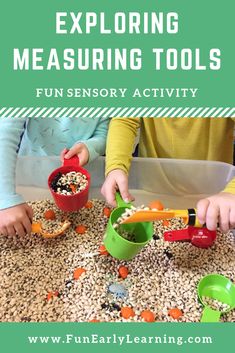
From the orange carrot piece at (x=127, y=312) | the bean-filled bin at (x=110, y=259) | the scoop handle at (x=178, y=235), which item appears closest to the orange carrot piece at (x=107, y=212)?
the bean-filled bin at (x=110, y=259)

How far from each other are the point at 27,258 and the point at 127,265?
0.93ft

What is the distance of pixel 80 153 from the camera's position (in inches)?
42.6

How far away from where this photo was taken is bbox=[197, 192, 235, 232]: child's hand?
827 mm

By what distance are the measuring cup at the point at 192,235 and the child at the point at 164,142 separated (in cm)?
14

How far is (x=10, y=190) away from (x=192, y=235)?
52cm

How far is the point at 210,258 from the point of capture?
1023mm

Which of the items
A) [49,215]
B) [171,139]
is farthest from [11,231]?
[171,139]

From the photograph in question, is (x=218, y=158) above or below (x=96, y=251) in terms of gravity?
above

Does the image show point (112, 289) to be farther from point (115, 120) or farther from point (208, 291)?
point (115, 120)

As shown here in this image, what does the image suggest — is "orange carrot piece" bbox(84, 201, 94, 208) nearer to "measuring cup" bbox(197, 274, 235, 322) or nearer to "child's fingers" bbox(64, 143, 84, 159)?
"child's fingers" bbox(64, 143, 84, 159)

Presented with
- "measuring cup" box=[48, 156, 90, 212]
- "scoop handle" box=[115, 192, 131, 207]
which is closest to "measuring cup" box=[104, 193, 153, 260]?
"scoop handle" box=[115, 192, 131, 207]

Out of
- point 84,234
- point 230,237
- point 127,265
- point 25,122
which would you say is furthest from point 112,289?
point 25,122

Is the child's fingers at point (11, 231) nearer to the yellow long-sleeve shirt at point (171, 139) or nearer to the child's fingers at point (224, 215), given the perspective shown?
the yellow long-sleeve shirt at point (171, 139)

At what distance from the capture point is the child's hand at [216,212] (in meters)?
0.83
